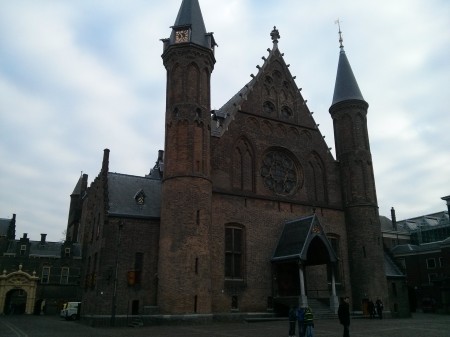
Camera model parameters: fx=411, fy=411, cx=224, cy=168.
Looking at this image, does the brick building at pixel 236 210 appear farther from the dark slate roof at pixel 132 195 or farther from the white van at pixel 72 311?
the white van at pixel 72 311

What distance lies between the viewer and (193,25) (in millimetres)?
31922

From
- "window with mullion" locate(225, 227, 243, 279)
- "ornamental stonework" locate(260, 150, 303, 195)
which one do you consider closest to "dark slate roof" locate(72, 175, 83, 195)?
"ornamental stonework" locate(260, 150, 303, 195)

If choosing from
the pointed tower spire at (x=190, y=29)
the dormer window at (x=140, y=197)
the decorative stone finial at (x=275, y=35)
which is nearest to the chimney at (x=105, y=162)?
the dormer window at (x=140, y=197)

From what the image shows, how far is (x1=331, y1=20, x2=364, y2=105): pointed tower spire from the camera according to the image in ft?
125

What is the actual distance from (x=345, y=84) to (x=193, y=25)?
51.5ft

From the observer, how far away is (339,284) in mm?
32375

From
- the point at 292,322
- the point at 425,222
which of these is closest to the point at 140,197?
the point at 292,322

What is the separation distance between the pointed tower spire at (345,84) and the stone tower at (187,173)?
13307 mm

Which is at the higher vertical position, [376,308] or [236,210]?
[236,210]

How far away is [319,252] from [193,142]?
38.8 feet

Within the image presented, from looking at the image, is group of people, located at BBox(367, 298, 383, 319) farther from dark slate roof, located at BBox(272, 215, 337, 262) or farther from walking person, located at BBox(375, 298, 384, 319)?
dark slate roof, located at BBox(272, 215, 337, 262)

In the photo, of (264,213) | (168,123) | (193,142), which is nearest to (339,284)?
(264,213)

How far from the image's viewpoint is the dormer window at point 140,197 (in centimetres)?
3006

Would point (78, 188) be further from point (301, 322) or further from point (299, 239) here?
point (301, 322)
